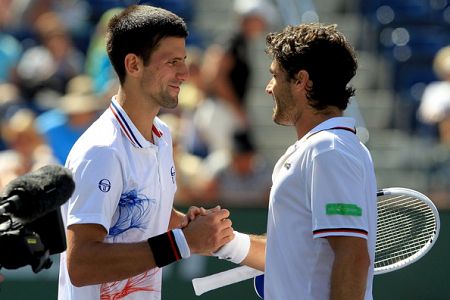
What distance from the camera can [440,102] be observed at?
30.7 feet

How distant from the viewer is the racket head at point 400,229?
4.18 metres

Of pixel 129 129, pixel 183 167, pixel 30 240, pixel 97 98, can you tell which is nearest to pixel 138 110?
pixel 129 129

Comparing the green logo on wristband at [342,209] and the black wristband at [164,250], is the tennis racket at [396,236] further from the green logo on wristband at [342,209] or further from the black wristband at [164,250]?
the green logo on wristband at [342,209]

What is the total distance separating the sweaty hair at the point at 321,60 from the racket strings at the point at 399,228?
0.78m

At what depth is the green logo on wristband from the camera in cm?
338

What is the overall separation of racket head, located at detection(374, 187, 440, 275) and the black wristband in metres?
0.93

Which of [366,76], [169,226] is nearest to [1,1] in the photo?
[366,76]

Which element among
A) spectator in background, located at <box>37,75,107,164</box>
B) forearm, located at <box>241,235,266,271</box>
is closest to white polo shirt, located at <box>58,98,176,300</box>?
forearm, located at <box>241,235,266,271</box>

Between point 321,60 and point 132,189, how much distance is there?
35.7 inches

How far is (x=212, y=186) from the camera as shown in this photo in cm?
830

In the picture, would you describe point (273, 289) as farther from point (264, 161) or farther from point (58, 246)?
point (264, 161)

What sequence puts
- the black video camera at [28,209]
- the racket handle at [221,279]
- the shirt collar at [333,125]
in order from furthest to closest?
the racket handle at [221,279] → the shirt collar at [333,125] → the black video camera at [28,209]

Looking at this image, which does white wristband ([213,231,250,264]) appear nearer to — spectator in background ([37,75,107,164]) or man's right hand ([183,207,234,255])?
man's right hand ([183,207,234,255])

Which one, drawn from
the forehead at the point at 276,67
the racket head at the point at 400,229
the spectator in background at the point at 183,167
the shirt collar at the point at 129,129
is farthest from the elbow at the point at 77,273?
the spectator in background at the point at 183,167
